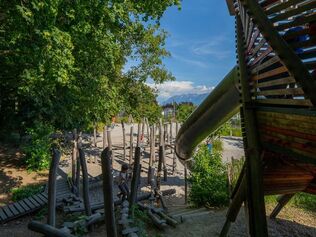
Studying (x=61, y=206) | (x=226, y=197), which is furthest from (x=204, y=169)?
(x=61, y=206)

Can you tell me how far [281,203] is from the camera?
9.91 metres

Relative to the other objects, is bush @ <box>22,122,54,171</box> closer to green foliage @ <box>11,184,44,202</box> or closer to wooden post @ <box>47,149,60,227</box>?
green foliage @ <box>11,184,44,202</box>

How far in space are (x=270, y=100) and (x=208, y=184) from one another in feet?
28.0

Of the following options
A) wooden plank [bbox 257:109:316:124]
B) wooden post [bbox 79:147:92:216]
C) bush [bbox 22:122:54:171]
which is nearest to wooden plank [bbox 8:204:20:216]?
wooden post [bbox 79:147:92:216]

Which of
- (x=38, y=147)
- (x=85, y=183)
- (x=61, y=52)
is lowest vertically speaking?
(x=85, y=183)

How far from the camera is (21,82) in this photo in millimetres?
12445

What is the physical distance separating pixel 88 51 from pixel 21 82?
114 inches

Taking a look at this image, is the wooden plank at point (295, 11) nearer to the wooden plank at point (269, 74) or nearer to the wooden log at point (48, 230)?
the wooden plank at point (269, 74)

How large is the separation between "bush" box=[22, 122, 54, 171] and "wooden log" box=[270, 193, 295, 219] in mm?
12761

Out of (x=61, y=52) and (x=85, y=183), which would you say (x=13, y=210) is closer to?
(x=85, y=183)

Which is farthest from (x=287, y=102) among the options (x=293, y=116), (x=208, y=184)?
(x=208, y=184)

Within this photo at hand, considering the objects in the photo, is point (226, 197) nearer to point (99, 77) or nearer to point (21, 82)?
point (99, 77)

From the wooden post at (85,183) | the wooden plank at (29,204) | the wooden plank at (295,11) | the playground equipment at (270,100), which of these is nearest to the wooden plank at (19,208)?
the wooden plank at (29,204)

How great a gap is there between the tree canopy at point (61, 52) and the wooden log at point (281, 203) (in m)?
7.65
